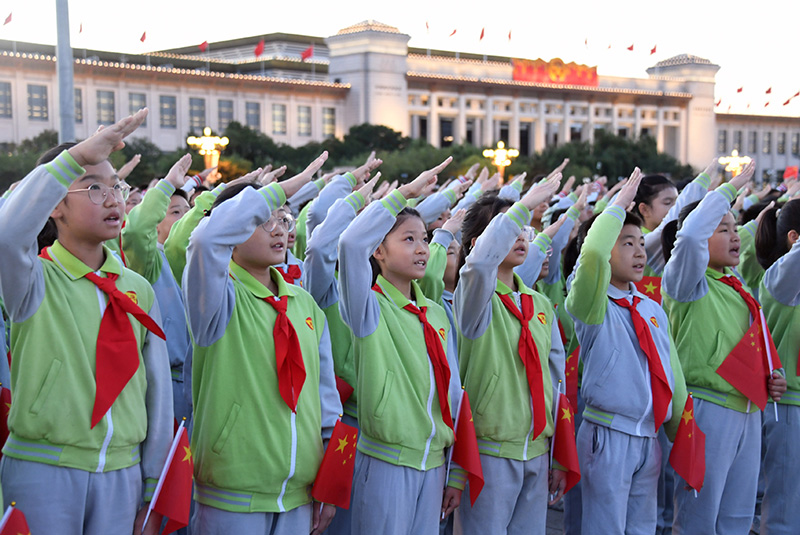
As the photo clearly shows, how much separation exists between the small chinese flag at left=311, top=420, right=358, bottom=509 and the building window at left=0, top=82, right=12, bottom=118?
4410 cm

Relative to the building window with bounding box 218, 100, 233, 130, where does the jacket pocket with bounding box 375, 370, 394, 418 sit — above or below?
below

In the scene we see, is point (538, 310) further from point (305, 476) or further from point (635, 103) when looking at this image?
point (635, 103)

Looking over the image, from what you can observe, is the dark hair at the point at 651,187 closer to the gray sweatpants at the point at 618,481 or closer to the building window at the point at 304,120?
the gray sweatpants at the point at 618,481

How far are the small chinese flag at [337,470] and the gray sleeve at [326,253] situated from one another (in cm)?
90

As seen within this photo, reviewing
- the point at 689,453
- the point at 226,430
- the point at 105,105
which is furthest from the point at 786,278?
the point at 105,105

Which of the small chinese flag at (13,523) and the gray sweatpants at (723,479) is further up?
the small chinese flag at (13,523)

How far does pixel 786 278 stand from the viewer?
172 inches

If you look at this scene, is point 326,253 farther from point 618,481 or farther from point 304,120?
point 304,120

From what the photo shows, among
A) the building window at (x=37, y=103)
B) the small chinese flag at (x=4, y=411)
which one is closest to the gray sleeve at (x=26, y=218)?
the small chinese flag at (x=4, y=411)

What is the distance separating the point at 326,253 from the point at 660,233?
6.94 ft

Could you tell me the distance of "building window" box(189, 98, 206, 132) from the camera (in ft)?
157

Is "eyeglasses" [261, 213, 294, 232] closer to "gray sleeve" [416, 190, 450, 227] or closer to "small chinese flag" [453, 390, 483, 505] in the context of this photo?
"small chinese flag" [453, 390, 483, 505]

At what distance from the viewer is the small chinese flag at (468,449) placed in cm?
330

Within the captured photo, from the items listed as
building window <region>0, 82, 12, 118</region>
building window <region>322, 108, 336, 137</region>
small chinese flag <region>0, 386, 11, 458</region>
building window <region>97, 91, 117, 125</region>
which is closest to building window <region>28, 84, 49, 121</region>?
building window <region>0, 82, 12, 118</region>
